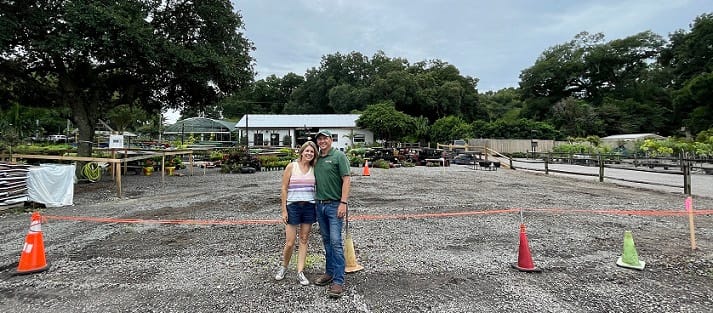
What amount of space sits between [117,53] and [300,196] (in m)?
10.5

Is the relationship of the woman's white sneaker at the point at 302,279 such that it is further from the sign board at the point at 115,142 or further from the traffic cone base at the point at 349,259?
the sign board at the point at 115,142

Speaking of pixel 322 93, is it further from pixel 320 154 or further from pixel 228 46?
pixel 320 154

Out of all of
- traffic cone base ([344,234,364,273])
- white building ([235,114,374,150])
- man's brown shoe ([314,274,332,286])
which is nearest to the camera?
man's brown shoe ([314,274,332,286])

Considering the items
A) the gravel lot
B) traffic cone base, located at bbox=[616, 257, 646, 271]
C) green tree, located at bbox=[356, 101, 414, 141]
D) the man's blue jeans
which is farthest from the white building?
the man's blue jeans

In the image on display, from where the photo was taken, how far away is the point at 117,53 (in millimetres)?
10695

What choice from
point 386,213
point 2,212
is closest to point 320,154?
point 386,213

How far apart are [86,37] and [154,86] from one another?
448cm

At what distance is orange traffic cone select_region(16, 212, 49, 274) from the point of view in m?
3.93

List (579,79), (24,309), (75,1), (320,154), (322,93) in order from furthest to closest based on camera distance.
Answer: (579,79)
(322,93)
(75,1)
(320,154)
(24,309)

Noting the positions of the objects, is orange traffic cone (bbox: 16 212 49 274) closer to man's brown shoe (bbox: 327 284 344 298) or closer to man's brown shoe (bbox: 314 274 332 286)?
man's brown shoe (bbox: 314 274 332 286)

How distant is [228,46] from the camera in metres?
13.8

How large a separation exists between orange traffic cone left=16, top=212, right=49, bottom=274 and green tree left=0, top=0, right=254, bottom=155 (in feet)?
24.6

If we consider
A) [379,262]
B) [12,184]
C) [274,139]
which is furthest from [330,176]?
[274,139]

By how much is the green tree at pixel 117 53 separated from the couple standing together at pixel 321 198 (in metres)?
9.18
